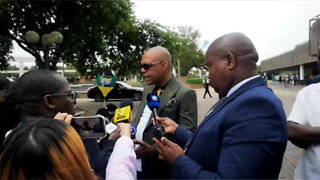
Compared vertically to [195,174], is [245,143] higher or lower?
higher

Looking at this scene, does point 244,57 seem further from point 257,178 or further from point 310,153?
point 310,153

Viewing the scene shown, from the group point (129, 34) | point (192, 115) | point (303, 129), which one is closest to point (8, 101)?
point (192, 115)

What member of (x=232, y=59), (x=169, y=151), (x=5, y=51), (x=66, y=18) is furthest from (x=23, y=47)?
(x=232, y=59)

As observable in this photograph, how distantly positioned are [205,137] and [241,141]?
0.22 metres

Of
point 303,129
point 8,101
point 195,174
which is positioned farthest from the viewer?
point 8,101

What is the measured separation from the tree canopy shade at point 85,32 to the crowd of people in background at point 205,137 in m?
7.71

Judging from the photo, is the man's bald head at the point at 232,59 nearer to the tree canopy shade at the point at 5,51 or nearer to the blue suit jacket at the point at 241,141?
the blue suit jacket at the point at 241,141

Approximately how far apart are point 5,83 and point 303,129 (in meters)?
3.79

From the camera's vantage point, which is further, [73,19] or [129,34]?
[129,34]

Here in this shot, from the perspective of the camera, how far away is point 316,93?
6.22 feet

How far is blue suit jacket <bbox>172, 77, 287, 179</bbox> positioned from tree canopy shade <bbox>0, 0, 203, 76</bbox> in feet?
27.9

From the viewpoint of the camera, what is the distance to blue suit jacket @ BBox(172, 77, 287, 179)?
1.19 m

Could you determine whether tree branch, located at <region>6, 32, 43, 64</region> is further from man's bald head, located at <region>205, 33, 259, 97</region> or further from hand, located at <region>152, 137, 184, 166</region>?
man's bald head, located at <region>205, 33, 259, 97</region>

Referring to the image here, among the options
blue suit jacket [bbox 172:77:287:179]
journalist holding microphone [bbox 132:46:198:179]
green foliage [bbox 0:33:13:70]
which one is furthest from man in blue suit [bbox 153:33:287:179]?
green foliage [bbox 0:33:13:70]
